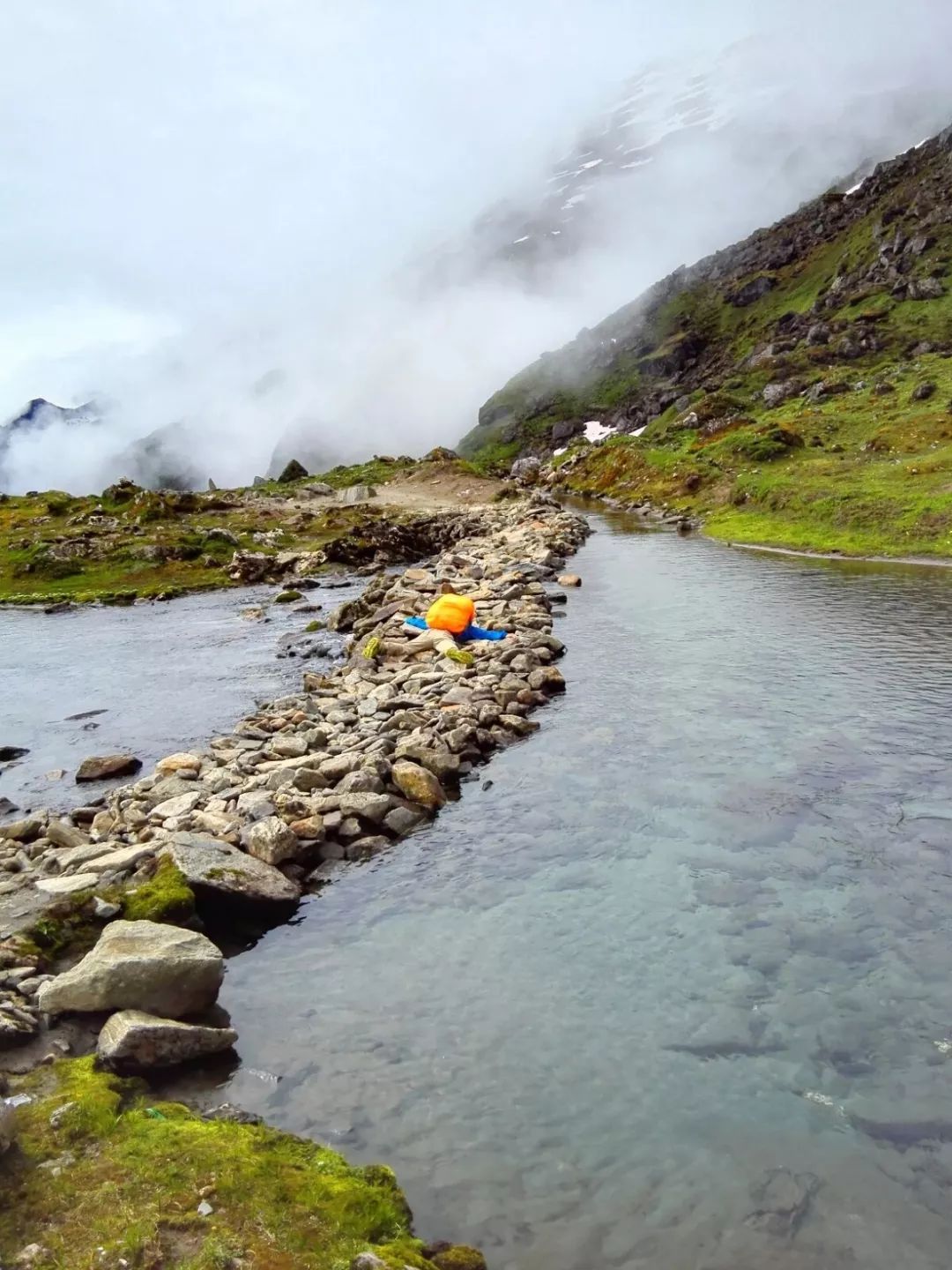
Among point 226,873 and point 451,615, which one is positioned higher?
point 451,615

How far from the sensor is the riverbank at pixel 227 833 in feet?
30.7

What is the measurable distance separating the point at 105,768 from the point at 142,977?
36.1ft

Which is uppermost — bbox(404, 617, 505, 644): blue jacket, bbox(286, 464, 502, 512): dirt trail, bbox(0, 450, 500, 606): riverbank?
bbox(286, 464, 502, 512): dirt trail

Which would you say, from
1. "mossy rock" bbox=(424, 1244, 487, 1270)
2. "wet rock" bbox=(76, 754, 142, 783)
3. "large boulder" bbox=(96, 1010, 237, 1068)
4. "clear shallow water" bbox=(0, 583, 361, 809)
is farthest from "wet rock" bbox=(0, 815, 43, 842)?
"mossy rock" bbox=(424, 1244, 487, 1270)

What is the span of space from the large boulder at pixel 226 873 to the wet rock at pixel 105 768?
7.10 m

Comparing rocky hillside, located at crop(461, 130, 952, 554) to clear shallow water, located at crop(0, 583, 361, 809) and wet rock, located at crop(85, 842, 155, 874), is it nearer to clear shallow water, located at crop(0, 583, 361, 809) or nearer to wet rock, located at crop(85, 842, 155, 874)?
clear shallow water, located at crop(0, 583, 361, 809)

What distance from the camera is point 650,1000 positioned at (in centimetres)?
959

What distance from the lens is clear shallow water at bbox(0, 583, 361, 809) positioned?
21564 mm

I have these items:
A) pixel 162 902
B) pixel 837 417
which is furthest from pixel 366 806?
pixel 837 417

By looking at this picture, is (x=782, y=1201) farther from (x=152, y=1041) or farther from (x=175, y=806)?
(x=175, y=806)

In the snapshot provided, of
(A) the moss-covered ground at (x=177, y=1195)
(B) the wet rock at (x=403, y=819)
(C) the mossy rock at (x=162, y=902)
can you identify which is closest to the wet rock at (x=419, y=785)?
(B) the wet rock at (x=403, y=819)

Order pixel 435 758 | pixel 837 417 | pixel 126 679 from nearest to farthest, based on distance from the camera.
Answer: pixel 435 758 < pixel 126 679 < pixel 837 417

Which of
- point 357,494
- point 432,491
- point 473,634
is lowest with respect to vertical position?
point 473,634

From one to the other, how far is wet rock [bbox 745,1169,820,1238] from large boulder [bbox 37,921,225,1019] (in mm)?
6268
